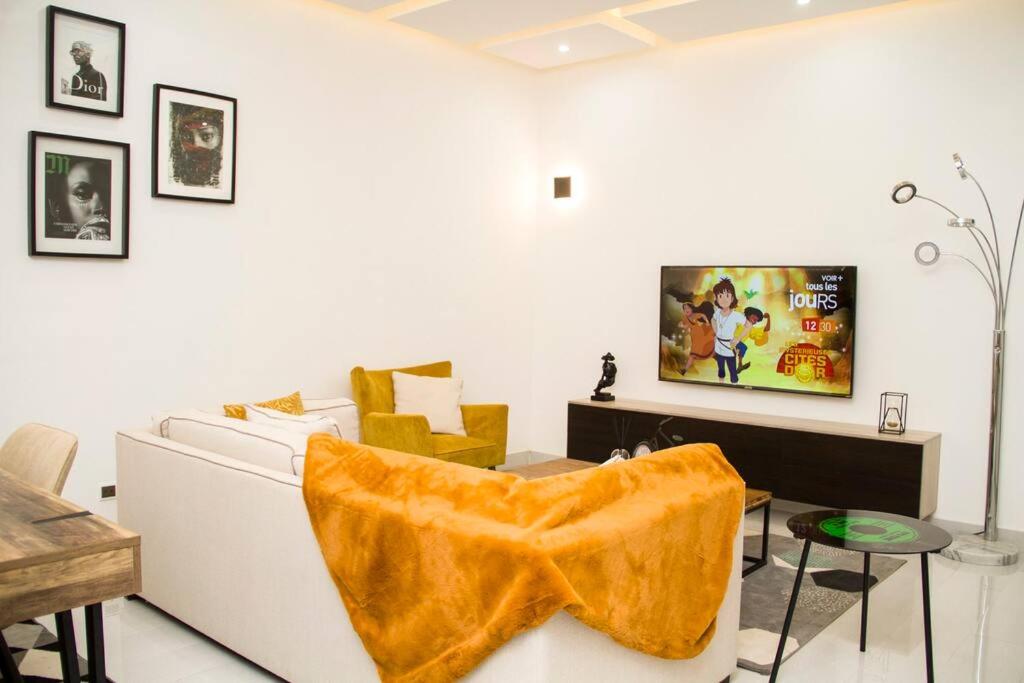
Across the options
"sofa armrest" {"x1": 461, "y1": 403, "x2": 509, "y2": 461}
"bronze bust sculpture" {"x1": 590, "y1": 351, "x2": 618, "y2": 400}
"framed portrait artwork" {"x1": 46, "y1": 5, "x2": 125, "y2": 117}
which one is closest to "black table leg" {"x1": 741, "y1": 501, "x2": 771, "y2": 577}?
"sofa armrest" {"x1": 461, "y1": 403, "x2": 509, "y2": 461}

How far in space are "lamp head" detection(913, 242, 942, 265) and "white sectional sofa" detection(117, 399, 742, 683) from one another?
9.23 ft

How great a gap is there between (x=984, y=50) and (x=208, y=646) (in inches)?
194

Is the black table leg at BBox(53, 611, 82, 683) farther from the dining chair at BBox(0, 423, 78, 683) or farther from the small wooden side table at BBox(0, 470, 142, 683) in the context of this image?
the dining chair at BBox(0, 423, 78, 683)

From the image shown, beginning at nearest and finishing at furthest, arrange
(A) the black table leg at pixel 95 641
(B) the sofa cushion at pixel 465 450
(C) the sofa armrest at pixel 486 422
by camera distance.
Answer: (A) the black table leg at pixel 95 641, (B) the sofa cushion at pixel 465 450, (C) the sofa armrest at pixel 486 422

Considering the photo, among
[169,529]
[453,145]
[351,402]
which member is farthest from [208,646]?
[453,145]

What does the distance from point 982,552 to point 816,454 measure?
0.97 metres

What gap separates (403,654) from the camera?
2.46 metres

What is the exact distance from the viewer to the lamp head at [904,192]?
4735 millimetres

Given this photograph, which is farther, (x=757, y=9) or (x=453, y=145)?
(x=453, y=145)

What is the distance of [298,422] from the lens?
137 inches

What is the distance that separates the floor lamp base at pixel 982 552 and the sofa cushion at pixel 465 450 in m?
2.64

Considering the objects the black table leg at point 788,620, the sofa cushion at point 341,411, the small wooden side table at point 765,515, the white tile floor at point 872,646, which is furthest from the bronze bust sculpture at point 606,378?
the black table leg at point 788,620

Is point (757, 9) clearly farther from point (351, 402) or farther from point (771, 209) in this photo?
point (351, 402)

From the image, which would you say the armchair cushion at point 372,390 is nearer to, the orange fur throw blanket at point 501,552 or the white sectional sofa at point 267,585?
the white sectional sofa at point 267,585
